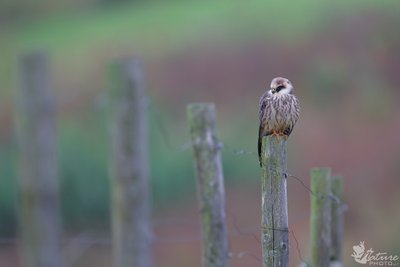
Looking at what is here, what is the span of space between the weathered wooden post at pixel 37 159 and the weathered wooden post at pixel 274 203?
2669 mm

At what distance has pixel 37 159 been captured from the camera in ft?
29.0

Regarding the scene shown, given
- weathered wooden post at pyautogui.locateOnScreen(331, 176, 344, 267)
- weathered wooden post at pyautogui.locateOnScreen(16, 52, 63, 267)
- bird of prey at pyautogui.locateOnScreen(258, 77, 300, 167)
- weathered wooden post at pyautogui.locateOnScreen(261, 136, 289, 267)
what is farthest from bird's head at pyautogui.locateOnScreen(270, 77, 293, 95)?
weathered wooden post at pyautogui.locateOnScreen(16, 52, 63, 267)

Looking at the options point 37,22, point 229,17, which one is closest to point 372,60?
point 229,17

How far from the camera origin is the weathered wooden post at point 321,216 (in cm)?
779

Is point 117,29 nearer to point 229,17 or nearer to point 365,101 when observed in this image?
point 229,17

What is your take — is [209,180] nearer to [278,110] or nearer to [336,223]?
[278,110]

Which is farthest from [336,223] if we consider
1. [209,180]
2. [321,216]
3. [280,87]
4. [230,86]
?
[230,86]

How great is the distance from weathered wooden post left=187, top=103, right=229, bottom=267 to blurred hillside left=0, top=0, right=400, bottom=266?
18.5 ft

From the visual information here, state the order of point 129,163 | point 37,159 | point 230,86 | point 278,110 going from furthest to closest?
point 230,86, point 129,163, point 37,159, point 278,110

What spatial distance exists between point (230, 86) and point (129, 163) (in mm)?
8210

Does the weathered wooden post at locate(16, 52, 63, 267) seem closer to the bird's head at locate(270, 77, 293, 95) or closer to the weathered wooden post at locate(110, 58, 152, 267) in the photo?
the weathered wooden post at locate(110, 58, 152, 267)

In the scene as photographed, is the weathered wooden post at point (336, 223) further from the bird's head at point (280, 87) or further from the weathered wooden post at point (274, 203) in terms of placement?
the weathered wooden post at point (274, 203)

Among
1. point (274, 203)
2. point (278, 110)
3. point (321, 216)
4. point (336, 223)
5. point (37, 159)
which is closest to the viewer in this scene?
point (274, 203)

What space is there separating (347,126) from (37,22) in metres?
5.77
